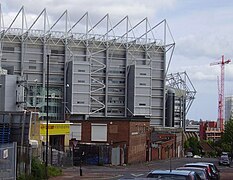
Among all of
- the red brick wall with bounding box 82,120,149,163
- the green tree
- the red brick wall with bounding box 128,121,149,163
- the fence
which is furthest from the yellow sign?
the green tree

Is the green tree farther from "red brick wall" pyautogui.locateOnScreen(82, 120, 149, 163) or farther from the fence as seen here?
the fence

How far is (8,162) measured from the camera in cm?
2762

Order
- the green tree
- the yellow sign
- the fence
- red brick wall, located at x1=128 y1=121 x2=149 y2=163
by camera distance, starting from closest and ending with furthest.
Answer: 1. the fence
2. the yellow sign
3. red brick wall, located at x1=128 y1=121 x2=149 y2=163
4. the green tree

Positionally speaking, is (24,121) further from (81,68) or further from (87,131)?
(81,68)

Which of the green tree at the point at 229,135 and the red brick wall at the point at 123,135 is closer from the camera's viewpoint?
the red brick wall at the point at 123,135

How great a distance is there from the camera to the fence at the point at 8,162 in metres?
26.6

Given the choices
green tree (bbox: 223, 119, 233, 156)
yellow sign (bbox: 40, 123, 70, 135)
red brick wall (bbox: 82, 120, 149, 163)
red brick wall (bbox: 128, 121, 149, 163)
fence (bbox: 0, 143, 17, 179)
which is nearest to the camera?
fence (bbox: 0, 143, 17, 179)

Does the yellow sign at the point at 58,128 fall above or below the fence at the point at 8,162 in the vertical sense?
above

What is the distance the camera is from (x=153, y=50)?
13800 centimetres

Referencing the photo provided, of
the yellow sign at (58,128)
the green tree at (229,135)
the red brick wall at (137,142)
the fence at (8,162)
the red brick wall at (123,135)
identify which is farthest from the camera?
the green tree at (229,135)

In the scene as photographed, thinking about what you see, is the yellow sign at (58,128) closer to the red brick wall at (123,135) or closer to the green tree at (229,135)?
the red brick wall at (123,135)

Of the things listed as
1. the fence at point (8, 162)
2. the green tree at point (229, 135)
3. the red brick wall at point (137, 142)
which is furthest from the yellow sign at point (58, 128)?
the green tree at point (229, 135)

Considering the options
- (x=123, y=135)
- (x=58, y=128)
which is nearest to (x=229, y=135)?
(x=123, y=135)

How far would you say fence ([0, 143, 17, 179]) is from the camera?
26.6 meters
